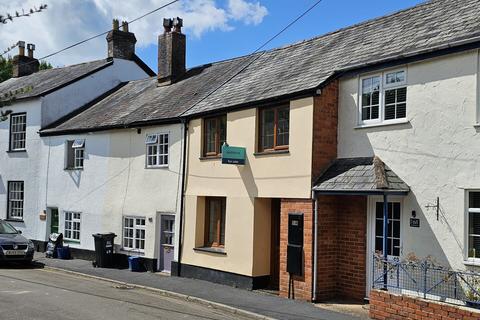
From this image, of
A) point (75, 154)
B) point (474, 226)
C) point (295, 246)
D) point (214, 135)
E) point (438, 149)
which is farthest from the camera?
point (75, 154)

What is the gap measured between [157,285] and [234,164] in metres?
3.96

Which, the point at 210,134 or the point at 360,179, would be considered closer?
the point at 360,179

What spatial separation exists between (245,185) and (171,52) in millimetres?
9346

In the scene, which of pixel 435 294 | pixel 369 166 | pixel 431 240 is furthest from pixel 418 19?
pixel 435 294

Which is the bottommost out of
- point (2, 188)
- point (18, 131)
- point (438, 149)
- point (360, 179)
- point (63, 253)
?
point (63, 253)

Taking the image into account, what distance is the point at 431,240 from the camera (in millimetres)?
11078

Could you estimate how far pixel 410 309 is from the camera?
10281 millimetres

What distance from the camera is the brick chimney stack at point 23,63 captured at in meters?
31.4

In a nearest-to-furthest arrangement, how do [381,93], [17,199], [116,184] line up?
1. [381,93]
2. [116,184]
3. [17,199]

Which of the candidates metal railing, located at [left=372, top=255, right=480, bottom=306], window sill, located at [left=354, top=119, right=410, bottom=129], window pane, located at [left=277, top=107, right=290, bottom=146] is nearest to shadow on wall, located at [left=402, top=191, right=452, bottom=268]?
metal railing, located at [left=372, top=255, right=480, bottom=306]

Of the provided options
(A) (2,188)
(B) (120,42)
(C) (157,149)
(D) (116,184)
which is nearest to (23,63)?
(B) (120,42)

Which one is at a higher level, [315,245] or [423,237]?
[423,237]

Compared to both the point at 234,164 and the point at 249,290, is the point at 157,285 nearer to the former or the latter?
the point at 249,290

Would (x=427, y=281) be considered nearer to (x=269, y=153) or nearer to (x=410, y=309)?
(x=410, y=309)
